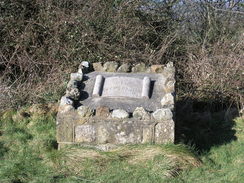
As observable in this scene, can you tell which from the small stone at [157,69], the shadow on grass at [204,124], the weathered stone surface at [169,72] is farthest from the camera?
the small stone at [157,69]

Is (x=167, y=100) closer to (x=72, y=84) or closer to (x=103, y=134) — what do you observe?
(x=103, y=134)

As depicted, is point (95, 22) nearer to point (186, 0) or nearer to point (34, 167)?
point (186, 0)

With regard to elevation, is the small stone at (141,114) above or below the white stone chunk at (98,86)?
below

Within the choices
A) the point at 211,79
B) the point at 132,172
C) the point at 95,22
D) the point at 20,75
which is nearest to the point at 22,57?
the point at 20,75

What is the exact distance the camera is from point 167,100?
19.0 feet

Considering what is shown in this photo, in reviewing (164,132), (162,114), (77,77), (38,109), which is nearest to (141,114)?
(162,114)

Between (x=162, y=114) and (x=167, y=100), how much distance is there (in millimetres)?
463

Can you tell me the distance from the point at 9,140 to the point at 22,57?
2.88 meters

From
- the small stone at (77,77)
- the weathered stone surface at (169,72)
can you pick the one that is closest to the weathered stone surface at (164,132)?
the weathered stone surface at (169,72)

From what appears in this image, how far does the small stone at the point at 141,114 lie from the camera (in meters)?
5.38

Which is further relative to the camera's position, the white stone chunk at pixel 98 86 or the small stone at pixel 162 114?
the white stone chunk at pixel 98 86

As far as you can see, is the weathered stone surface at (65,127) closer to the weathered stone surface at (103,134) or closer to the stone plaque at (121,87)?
the weathered stone surface at (103,134)

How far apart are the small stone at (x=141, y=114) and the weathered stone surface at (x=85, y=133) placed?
572mm

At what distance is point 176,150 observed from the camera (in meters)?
5.27
